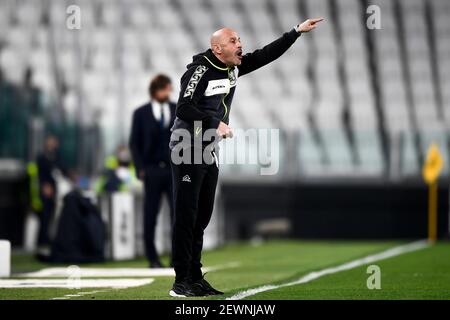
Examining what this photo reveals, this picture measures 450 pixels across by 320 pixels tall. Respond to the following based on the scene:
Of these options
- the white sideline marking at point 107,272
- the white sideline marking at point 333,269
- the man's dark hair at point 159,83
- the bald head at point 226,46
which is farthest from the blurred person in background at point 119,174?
the bald head at point 226,46

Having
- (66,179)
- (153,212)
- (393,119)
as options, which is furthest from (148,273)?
(393,119)

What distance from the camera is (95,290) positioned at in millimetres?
7605

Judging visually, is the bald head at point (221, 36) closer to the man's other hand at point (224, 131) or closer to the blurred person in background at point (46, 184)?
the man's other hand at point (224, 131)

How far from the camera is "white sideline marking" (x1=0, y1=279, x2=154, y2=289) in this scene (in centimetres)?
811

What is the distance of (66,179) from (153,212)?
7.30 m

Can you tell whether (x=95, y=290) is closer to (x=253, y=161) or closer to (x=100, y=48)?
(x=253, y=161)

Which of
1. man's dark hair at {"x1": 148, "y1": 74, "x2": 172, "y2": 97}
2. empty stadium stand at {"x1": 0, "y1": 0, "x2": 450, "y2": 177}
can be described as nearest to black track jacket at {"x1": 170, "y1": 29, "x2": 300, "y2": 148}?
man's dark hair at {"x1": 148, "y1": 74, "x2": 172, "y2": 97}

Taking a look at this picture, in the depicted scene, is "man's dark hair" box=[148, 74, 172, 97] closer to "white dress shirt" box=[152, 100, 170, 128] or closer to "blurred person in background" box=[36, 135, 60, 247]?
"white dress shirt" box=[152, 100, 170, 128]

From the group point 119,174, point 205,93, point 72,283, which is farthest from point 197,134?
point 119,174

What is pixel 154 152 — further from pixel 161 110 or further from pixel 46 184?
pixel 46 184

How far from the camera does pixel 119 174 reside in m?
15.4

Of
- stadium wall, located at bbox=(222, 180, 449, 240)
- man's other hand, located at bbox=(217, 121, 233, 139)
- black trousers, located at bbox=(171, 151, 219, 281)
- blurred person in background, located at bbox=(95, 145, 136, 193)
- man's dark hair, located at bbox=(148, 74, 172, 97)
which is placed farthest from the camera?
stadium wall, located at bbox=(222, 180, 449, 240)

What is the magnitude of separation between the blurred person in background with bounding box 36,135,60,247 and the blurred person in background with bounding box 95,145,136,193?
1.35 meters

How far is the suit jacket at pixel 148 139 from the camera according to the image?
10586 mm
